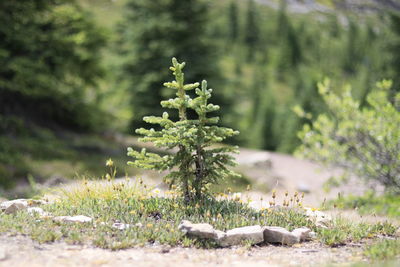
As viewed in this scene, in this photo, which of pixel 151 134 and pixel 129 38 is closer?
pixel 151 134

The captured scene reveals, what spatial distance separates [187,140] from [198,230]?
1.76 meters

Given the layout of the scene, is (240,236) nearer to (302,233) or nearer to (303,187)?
(302,233)

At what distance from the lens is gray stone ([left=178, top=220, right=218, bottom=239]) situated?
575cm

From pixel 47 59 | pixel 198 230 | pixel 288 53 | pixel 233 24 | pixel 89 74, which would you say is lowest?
pixel 198 230

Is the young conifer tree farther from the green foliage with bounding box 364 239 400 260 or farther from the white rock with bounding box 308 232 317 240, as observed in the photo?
the green foliage with bounding box 364 239 400 260

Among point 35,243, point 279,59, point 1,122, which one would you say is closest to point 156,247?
point 35,243

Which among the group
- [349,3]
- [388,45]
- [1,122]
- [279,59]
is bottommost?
[1,122]

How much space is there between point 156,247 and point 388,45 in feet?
64.2

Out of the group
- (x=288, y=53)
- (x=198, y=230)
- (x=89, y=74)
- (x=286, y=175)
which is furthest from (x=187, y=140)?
(x=288, y=53)

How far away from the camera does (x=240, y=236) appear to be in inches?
238

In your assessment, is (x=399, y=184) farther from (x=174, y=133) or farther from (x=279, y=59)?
(x=279, y=59)

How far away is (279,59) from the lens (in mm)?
92000

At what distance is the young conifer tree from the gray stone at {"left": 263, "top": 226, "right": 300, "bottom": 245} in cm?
114

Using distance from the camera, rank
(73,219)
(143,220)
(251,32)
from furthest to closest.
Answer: (251,32) → (143,220) → (73,219)
